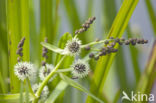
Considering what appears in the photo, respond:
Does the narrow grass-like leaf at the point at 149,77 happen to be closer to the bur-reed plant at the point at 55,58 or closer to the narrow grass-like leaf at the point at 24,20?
the bur-reed plant at the point at 55,58

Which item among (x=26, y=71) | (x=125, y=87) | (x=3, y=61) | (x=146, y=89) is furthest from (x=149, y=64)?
(x=3, y=61)

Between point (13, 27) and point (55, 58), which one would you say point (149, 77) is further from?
point (13, 27)

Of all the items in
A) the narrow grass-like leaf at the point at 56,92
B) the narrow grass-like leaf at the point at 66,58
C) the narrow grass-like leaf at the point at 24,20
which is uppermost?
the narrow grass-like leaf at the point at 24,20

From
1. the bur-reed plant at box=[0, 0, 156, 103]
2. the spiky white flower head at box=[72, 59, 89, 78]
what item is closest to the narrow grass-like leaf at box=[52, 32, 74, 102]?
the bur-reed plant at box=[0, 0, 156, 103]

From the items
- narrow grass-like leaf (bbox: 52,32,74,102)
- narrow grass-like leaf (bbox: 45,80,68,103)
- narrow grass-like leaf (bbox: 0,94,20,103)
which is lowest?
narrow grass-like leaf (bbox: 45,80,68,103)

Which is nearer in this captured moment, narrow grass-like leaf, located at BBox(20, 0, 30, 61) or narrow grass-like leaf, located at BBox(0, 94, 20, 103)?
narrow grass-like leaf, located at BBox(0, 94, 20, 103)

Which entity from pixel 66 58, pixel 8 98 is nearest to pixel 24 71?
pixel 8 98

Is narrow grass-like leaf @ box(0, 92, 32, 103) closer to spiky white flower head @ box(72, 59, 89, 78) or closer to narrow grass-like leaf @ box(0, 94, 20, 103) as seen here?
narrow grass-like leaf @ box(0, 94, 20, 103)

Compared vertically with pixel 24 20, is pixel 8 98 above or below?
below

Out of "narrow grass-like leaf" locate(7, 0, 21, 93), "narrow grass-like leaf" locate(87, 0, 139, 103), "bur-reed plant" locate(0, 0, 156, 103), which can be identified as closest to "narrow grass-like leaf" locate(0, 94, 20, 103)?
"bur-reed plant" locate(0, 0, 156, 103)

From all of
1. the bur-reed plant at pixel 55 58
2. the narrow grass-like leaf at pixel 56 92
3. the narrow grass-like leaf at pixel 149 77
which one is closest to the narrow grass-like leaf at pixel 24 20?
the bur-reed plant at pixel 55 58

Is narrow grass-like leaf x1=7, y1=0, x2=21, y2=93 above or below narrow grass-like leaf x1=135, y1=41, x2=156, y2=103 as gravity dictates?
above
